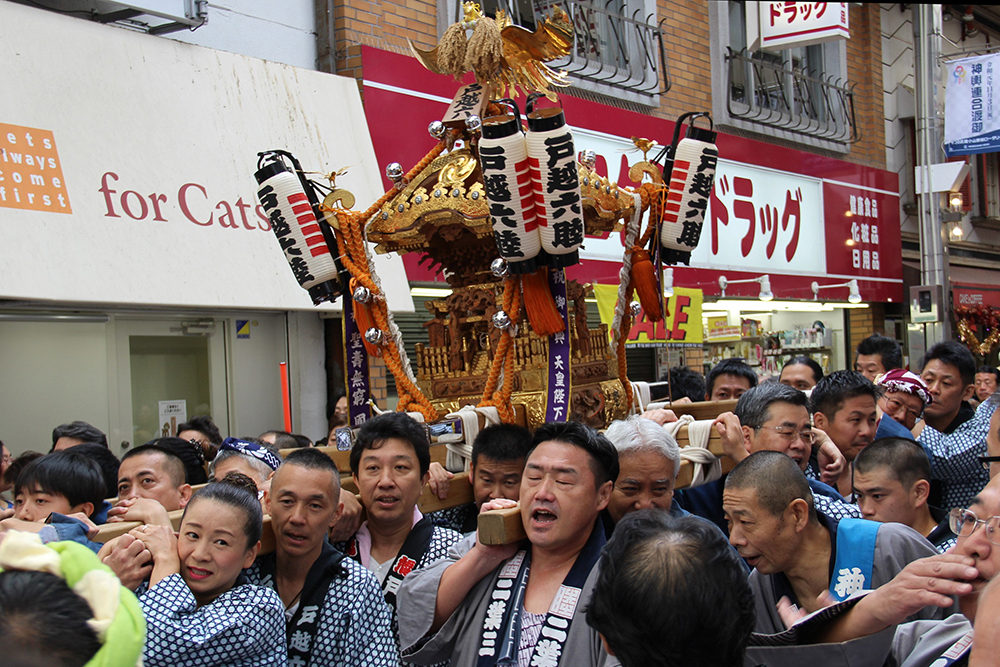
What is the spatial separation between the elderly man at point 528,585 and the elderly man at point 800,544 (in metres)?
0.41

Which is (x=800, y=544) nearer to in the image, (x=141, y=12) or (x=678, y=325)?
(x=141, y=12)

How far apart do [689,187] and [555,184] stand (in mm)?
1033

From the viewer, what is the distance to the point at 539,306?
13.3ft

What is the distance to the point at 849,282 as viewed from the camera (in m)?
12.5

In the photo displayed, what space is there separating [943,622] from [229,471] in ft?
7.85

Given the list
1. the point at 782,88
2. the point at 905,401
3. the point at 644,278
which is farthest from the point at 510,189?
the point at 782,88

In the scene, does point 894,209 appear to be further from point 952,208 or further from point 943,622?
point 943,622

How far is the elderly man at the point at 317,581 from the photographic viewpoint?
7.98 feet

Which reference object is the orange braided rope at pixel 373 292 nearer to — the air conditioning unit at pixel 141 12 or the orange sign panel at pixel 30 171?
the orange sign panel at pixel 30 171

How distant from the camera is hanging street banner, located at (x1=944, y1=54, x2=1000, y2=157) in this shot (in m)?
10.6

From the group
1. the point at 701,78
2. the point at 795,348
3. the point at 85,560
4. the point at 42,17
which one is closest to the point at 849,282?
the point at 795,348

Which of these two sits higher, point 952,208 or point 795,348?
point 952,208

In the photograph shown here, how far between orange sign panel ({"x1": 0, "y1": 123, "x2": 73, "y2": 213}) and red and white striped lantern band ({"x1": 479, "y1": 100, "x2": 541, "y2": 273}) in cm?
312

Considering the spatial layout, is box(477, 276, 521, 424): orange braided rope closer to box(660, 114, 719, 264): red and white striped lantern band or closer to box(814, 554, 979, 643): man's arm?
box(660, 114, 719, 264): red and white striped lantern band
